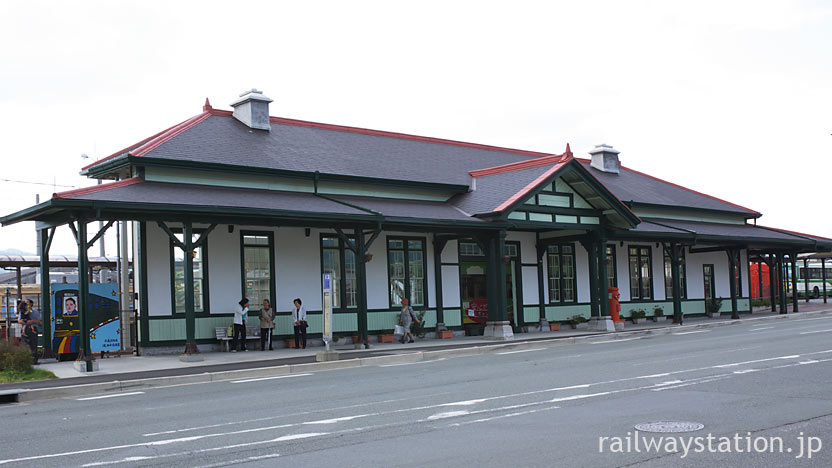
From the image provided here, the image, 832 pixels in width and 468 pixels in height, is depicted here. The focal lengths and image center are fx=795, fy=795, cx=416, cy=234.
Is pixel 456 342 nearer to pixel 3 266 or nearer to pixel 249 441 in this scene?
pixel 3 266

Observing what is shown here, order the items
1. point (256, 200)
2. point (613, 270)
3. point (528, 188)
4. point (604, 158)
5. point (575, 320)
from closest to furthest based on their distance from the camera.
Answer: point (256, 200) < point (528, 188) < point (575, 320) < point (613, 270) < point (604, 158)

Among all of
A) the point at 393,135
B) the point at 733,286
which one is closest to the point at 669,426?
the point at 393,135

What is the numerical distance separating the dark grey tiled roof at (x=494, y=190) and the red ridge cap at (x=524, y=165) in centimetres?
28

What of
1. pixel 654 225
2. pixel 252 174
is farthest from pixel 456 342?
pixel 654 225

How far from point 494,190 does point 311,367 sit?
36.6ft

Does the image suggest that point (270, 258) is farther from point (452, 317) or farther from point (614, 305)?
point (614, 305)

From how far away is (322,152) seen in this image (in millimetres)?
25250

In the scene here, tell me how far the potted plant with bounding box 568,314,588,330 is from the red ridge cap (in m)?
6.20

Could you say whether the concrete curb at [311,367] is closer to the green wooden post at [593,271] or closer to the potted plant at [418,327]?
the green wooden post at [593,271]

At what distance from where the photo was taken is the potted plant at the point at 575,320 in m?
29.4

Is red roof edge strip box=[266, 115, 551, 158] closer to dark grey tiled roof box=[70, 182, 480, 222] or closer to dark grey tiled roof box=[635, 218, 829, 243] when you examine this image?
dark grey tiled roof box=[70, 182, 480, 222]

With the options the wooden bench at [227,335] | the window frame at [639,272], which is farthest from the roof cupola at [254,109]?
the window frame at [639,272]

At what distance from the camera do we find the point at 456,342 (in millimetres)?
23266

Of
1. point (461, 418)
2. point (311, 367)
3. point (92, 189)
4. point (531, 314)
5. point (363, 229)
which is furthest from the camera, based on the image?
point (531, 314)
